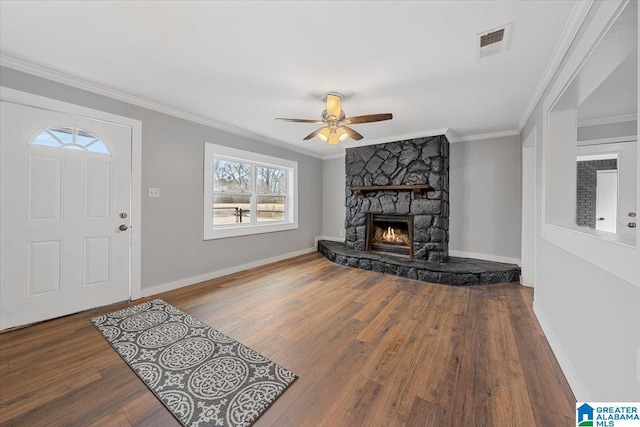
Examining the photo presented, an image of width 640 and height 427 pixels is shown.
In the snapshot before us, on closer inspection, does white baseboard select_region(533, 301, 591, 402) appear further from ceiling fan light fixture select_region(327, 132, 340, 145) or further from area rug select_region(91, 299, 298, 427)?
ceiling fan light fixture select_region(327, 132, 340, 145)

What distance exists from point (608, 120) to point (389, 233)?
3286 millimetres

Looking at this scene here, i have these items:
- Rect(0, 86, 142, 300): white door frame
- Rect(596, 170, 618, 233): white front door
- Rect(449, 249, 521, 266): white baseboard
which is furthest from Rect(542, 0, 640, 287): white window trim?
Rect(0, 86, 142, 300): white door frame

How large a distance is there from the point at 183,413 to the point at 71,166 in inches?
104

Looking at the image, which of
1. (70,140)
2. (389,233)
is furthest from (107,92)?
(389,233)

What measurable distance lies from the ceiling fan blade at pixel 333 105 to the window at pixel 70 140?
2520mm

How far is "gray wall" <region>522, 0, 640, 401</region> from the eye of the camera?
1.03 metres

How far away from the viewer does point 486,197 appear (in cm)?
414

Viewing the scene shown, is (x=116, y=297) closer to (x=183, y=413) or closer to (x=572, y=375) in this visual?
(x=183, y=413)

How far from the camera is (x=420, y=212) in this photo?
4152 millimetres

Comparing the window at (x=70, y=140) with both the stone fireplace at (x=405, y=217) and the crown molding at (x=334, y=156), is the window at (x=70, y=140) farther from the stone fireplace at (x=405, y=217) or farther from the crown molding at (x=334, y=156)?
the crown molding at (x=334, y=156)

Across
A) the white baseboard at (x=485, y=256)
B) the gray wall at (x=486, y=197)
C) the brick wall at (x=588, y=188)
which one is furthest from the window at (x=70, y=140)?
the brick wall at (x=588, y=188)

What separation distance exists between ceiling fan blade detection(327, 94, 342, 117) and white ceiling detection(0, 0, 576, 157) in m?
0.10

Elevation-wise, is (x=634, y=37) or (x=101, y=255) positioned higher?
(x=634, y=37)

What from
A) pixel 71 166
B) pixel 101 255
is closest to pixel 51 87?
pixel 71 166
